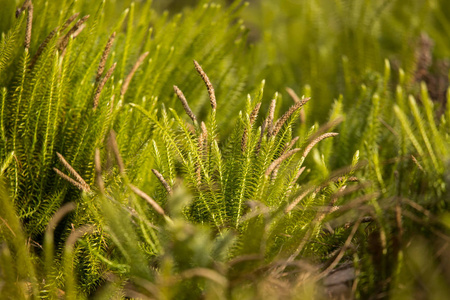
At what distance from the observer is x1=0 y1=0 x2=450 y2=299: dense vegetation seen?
18.8 inches

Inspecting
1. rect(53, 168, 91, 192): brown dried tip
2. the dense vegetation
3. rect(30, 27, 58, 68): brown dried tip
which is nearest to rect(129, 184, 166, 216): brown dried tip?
the dense vegetation

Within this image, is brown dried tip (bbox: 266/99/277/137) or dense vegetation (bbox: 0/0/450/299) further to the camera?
brown dried tip (bbox: 266/99/277/137)

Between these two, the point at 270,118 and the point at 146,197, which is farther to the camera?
the point at 270,118

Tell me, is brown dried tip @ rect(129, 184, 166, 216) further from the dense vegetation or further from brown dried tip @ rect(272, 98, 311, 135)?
brown dried tip @ rect(272, 98, 311, 135)

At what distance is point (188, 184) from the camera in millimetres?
590

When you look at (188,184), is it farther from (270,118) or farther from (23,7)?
(23,7)

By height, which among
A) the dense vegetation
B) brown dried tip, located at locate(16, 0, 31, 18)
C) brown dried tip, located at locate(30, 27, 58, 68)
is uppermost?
brown dried tip, located at locate(16, 0, 31, 18)

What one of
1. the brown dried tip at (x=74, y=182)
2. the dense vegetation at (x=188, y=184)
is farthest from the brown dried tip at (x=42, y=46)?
the brown dried tip at (x=74, y=182)

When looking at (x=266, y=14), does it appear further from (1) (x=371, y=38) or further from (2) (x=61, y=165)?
(2) (x=61, y=165)

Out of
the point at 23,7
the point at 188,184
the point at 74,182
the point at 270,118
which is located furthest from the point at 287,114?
the point at 23,7

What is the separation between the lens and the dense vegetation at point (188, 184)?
0.48 metres

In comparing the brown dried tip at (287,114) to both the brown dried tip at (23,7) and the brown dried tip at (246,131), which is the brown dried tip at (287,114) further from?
the brown dried tip at (23,7)

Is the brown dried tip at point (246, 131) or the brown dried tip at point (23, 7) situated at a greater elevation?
the brown dried tip at point (23, 7)

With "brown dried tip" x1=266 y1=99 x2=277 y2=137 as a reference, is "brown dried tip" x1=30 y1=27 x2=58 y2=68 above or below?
above
